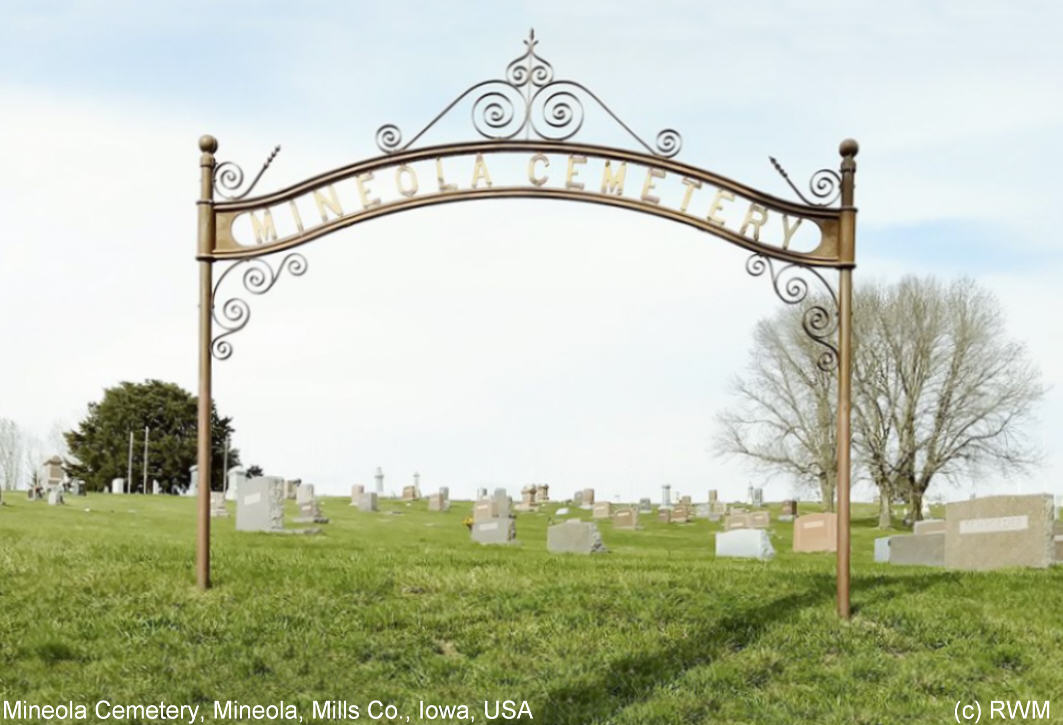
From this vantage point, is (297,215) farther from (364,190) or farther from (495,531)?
(495,531)

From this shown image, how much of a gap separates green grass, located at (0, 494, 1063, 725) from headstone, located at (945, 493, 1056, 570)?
7.90ft

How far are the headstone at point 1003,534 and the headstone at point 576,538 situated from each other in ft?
23.8

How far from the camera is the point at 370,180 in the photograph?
1206 cm

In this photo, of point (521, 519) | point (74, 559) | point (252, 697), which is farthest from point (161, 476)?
point (252, 697)

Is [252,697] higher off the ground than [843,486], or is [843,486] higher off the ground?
[843,486]

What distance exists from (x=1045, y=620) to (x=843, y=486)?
278cm

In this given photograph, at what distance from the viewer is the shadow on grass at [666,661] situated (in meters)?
9.94

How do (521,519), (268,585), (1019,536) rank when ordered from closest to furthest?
(268,585)
(1019,536)
(521,519)

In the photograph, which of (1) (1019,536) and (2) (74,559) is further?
(1) (1019,536)

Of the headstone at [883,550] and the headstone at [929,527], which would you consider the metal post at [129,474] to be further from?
the headstone at [929,527]

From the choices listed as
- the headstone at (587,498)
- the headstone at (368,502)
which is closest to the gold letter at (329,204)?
the headstone at (368,502)

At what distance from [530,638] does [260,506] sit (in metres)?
15.0

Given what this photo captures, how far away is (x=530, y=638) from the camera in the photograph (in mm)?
11258

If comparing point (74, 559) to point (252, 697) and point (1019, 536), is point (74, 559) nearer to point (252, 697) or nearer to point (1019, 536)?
point (252, 697)
